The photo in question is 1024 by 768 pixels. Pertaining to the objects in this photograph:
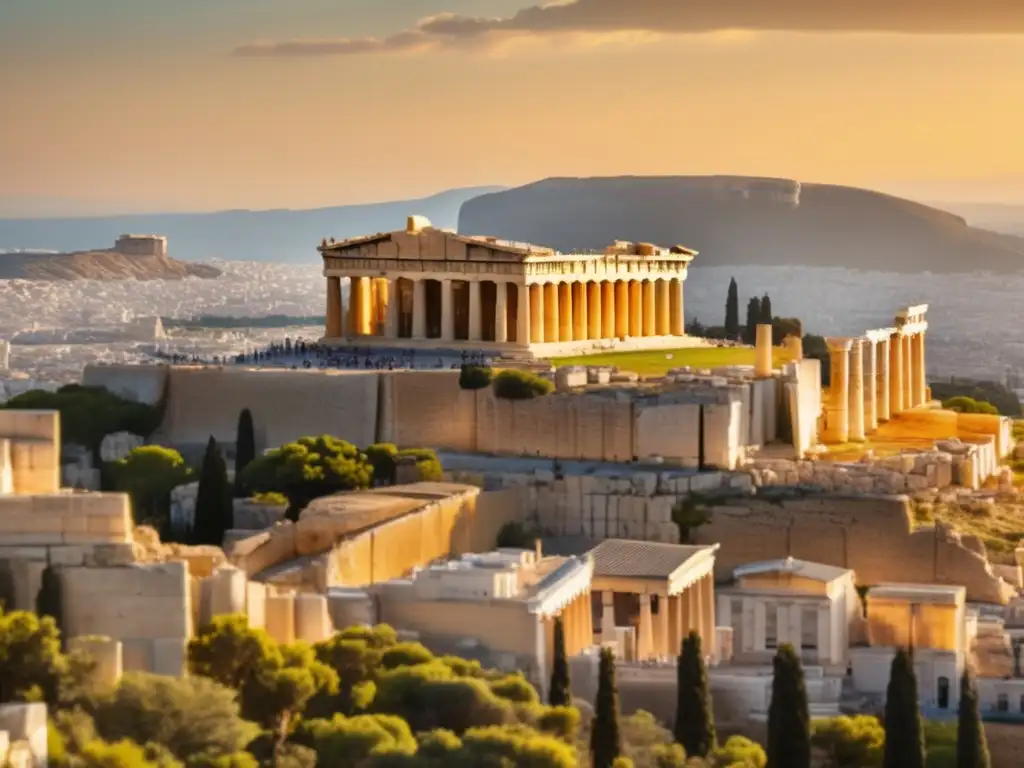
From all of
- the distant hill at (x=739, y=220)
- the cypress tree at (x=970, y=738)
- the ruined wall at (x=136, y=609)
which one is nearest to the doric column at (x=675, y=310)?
the cypress tree at (x=970, y=738)

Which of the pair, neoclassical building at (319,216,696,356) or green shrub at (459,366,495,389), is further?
neoclassical building at (319,216,696,356)

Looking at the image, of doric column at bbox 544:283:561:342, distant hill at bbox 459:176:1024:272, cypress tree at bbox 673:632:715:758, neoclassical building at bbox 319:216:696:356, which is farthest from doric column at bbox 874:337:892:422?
distant hill at bbox 459:176:1024:272

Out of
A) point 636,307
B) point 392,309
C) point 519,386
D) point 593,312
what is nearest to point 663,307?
point 636,307

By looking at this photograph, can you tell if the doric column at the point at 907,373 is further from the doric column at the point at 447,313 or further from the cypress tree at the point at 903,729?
the cypress tree at the point at 903,729

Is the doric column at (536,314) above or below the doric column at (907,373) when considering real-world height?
above

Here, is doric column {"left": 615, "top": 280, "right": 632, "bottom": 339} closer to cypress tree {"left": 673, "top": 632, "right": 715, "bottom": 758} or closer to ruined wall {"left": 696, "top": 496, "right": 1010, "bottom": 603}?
ruined wall {"left": 696, "top": 496, "right": 1010, "bottom": 603}

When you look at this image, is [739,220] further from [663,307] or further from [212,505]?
[212,505]

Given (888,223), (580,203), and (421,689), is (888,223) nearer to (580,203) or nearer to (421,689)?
(580,203)
